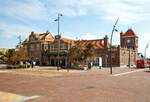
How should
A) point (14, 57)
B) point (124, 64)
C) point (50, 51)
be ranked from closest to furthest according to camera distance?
point (14, 57)
point (124, 64)
point (50, 51)

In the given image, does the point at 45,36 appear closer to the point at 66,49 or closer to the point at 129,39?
the point at 66,49

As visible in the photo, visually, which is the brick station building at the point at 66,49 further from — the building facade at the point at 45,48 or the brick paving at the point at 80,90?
the brick paving at the point at 80,90

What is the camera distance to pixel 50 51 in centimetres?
5459

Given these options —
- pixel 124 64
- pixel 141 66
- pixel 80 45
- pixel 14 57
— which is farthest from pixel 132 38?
pixel 14 57

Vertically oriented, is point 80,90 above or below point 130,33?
below

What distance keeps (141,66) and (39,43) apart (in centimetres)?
3463

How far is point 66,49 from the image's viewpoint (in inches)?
1976

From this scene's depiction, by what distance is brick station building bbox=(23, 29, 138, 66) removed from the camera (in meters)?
47.7

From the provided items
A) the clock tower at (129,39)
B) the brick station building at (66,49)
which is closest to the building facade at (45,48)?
the brick station building at (66,49)

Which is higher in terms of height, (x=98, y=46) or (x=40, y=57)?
(x=98, y=46)

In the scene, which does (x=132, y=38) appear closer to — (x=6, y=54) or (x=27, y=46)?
(x=27, y=46)

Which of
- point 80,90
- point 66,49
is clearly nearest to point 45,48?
point 66,49

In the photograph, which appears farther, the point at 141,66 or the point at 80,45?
the point at 141,66

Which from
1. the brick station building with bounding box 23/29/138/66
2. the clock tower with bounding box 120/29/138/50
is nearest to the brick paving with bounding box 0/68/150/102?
the brick station building with bounding box 23/29/138/66
